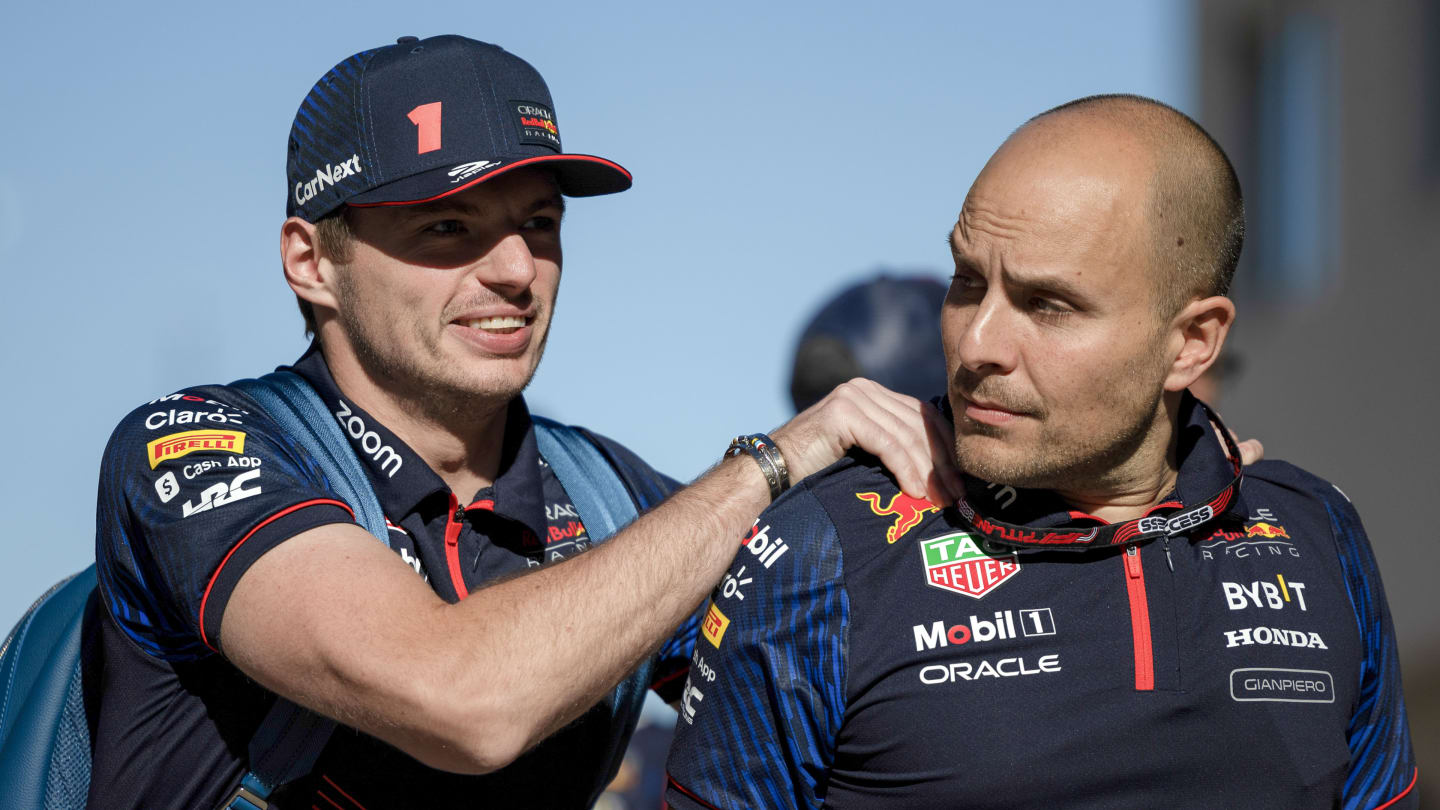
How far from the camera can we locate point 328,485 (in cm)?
304

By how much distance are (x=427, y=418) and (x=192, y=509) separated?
67cm

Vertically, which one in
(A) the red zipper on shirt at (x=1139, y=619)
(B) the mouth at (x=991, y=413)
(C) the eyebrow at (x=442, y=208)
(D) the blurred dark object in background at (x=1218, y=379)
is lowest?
(D) the blurred dark object in background at (x=1218, y=379)

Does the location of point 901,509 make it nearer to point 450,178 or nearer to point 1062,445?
point 1062,445

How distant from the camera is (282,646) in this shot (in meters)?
2.65

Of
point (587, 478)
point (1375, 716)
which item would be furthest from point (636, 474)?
point (1375, 716)

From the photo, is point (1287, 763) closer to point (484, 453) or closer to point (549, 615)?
point (549, 615)

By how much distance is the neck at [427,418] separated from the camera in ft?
10.9

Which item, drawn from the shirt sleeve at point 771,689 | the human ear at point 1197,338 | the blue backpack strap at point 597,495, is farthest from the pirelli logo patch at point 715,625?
the human ear at point 1197,338

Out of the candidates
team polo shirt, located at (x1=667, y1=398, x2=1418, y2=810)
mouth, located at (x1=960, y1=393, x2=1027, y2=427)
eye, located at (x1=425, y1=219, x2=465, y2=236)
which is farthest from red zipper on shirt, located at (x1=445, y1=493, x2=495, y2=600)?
mouth, located at (x1=960, y1=393, x2=1027, y2=427)

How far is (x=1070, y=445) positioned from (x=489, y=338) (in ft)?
4.36

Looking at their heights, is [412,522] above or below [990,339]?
below

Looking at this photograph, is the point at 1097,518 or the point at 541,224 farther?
the point at 541,224

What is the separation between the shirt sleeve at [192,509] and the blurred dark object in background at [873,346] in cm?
165

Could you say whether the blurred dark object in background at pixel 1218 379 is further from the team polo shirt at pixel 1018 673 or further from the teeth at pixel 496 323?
the teeth at pixel 496 323
